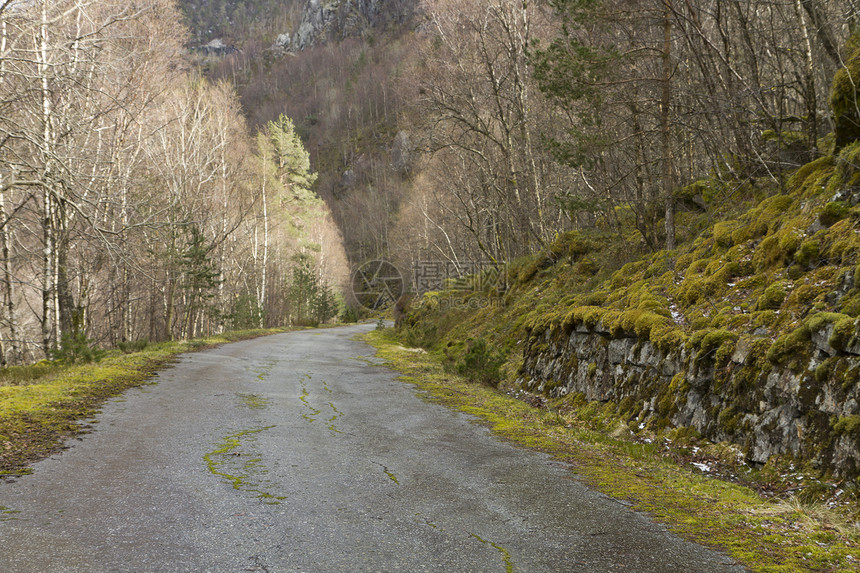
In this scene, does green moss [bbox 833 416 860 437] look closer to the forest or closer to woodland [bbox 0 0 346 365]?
the forest

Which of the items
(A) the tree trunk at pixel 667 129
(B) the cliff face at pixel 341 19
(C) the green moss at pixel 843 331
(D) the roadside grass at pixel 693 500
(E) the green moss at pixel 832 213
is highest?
(B) the cliff face at pixel 341 19

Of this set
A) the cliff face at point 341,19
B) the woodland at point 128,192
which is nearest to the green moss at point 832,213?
the woodland at point 128,192

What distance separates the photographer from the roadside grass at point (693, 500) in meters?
3.55

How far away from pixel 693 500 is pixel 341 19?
14841 centimetres

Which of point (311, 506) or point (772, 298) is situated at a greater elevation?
point (772, 298)

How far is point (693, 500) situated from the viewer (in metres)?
4.61

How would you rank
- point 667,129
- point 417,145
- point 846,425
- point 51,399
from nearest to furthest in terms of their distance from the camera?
1. point 846,425
2. point 51,399
3. point 667,129
4. point 417,145

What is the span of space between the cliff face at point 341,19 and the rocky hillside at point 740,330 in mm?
107932

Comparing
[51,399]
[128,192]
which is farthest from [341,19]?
[51,399]

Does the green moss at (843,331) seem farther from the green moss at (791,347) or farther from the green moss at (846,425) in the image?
the green moss at (846,425)

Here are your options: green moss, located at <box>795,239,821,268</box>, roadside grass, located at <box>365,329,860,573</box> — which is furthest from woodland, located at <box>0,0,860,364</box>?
roadside grass, located at <box>365,329,860,573</box>

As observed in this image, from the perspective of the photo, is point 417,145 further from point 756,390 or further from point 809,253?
point 756,390

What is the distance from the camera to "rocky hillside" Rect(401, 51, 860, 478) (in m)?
5.03

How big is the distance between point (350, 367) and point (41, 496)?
403 inches
